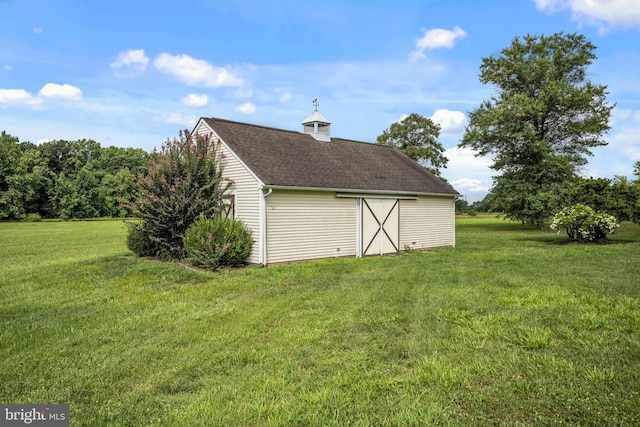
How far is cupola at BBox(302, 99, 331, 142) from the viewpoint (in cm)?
1680

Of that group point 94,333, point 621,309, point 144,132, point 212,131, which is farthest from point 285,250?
point 144,132

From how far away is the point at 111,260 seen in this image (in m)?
12.8

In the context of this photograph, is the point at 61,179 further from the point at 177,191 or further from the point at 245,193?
the point at 245,193

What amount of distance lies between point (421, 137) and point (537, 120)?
35.4 ft

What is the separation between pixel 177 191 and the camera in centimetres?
1220

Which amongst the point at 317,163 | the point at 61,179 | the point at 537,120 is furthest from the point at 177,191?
the point at 61,179

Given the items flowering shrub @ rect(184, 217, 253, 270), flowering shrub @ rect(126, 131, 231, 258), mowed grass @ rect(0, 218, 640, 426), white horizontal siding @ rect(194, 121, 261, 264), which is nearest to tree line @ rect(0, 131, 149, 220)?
flowering shrub @ rect(126, 131, 231, 258)

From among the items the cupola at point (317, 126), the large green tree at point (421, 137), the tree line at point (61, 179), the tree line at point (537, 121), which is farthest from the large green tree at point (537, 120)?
the tree line at point (61, 179)

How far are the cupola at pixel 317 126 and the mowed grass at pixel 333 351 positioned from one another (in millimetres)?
9449

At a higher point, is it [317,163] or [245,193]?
[317,163]

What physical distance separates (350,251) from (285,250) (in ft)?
8.96

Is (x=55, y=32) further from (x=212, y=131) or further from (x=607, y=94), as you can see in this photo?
(x=607, y=94)

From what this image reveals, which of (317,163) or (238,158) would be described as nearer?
(238,158)

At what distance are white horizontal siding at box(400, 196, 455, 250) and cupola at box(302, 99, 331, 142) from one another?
15.1ft
